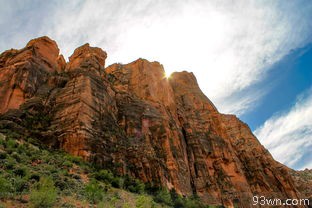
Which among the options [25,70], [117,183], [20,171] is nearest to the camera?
[20,171]

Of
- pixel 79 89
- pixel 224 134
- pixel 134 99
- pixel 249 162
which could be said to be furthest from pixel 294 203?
pixel 79 89

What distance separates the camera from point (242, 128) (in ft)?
282

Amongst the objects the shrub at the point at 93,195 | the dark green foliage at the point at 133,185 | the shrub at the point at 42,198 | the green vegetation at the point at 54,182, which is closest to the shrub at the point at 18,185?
the green vegetation at the point at 54,182

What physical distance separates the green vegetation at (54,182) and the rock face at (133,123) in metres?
3.49

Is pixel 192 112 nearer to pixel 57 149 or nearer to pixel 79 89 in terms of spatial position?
pixel 79 89

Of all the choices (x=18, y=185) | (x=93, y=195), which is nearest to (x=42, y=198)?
(x=18, y=185)

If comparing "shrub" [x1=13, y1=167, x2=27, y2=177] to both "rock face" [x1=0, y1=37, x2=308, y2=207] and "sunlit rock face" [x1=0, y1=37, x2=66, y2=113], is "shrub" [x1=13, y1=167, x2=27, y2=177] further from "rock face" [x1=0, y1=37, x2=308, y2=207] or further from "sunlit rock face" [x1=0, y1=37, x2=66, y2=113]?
"sunlit rock face" [x1=0, y1=37, x2=66, y2=113]

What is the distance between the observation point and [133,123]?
42375 millimetres

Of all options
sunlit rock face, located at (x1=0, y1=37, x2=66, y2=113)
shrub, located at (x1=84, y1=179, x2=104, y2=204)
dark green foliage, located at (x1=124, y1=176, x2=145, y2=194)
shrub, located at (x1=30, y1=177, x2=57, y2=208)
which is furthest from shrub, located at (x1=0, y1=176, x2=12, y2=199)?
sunlit rock face, located at (x1=0, y1=37, x2=66, y2=113)

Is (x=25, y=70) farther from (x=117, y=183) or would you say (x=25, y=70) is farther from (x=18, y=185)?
(x=18, y=185)

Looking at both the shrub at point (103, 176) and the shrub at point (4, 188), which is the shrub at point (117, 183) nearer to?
the shrub at point (103, 176)

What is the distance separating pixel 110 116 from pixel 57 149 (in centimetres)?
1025

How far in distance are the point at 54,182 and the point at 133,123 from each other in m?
23.9

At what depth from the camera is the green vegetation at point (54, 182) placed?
1485 cm
